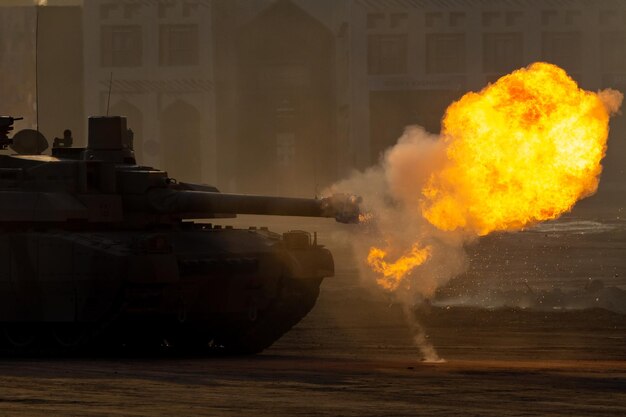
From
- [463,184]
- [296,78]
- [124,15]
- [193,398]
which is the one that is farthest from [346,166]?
[193,398]

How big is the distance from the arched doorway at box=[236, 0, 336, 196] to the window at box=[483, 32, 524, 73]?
776 cm

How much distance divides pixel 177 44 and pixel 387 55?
34.1ft

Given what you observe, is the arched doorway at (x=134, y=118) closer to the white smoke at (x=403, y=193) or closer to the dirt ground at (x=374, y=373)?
the dirt ground at (x=374, y=373)

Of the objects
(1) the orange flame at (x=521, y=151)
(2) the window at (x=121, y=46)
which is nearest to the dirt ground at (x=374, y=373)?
(1) the orange flame at (x=521, y=151)

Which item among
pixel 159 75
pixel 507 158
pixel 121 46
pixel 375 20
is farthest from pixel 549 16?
pixel 507 158

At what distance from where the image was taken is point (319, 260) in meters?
20.3

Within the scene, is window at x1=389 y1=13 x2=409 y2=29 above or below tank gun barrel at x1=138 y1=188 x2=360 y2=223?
above

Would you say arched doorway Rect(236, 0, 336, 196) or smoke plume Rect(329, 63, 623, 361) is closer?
smoke plume Rect(329, 63, 623, 361)

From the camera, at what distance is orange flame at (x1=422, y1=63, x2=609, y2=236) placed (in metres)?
21.2

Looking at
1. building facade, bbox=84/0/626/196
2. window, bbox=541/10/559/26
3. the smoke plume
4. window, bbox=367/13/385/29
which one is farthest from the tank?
window, bbox=541/10/559/26

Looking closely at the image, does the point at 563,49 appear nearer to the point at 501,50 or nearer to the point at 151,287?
the point at 501,50

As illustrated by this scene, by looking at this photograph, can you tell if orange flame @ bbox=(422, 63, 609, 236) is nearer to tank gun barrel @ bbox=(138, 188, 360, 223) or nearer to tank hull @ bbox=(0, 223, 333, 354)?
tank hull @ bbox=(0, 223, 333, 354)

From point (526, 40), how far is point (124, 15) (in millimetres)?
19187

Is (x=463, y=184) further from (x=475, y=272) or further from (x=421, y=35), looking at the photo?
(x=421, y=35)
